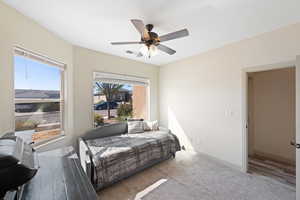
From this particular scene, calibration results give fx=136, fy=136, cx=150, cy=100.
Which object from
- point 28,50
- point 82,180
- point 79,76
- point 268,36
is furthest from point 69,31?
point 268,36

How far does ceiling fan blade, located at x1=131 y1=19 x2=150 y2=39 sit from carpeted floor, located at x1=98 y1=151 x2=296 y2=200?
235 cm

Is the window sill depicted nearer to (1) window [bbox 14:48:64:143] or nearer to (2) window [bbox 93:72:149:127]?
(1) window [bbox 14:48:64:143]

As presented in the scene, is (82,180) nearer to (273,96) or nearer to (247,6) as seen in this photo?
(247,6)

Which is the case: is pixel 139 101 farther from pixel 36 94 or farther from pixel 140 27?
pixel 140 27

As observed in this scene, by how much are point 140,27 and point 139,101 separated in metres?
2.86

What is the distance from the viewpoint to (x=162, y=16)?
1921 mm

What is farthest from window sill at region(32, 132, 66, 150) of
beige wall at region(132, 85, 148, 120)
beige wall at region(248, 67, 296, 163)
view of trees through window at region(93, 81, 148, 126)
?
beige wall at region(248, 67, 296, 163)

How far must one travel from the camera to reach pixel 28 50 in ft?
6.49

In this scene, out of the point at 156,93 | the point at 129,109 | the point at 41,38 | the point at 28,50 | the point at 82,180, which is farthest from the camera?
the point at 156,93

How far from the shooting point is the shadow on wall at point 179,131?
373 centimetres

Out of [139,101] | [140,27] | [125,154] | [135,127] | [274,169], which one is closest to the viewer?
[140,27]

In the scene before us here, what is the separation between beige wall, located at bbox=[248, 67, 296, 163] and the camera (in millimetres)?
3012

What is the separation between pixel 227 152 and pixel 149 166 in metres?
1.69

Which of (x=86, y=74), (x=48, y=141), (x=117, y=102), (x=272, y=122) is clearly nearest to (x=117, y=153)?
(x=48, y=141)
